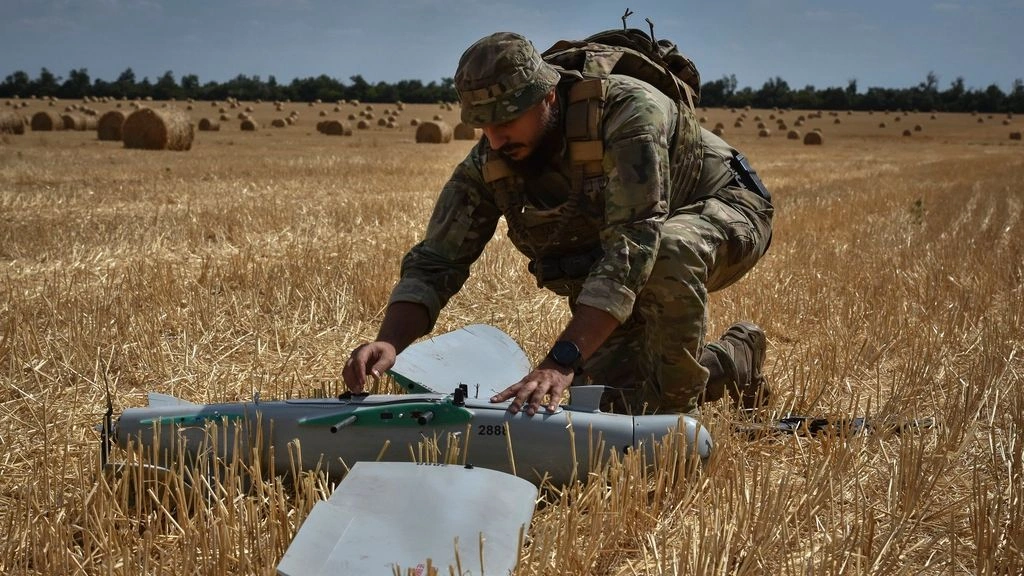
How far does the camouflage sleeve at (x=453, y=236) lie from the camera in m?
3.34

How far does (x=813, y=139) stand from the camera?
33.4m

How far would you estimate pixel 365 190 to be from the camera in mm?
11570

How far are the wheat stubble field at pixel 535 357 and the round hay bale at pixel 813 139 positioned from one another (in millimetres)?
23544

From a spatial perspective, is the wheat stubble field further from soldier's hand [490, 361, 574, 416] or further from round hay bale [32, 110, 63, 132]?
round hay bale [32, 110, 63, 132]

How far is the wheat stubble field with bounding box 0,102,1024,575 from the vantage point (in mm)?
2111

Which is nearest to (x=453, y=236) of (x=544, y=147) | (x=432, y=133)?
(x=544, y=147)

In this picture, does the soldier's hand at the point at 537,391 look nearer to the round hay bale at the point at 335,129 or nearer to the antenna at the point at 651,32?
the antenna at the point at 651,32

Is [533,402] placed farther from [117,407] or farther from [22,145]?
[22,145]

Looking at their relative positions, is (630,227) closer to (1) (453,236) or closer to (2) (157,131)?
(1) (453,236)

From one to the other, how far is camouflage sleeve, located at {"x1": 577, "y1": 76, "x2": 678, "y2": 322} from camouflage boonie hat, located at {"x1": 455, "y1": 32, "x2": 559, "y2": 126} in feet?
0.90

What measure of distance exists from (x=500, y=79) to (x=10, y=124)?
950 inches

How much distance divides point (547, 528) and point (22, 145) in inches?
784

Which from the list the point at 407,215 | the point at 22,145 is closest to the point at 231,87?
the point at 22,145

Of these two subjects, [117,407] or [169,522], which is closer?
[169,522]
